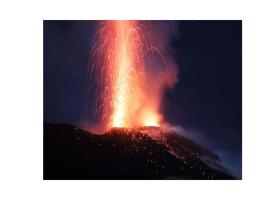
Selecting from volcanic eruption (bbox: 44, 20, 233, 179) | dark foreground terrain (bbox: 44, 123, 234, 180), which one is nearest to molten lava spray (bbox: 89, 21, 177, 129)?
volcanic eruption (bbox: 44, 20, 233, 179)

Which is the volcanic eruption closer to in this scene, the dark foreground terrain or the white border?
the dark foreground terrain

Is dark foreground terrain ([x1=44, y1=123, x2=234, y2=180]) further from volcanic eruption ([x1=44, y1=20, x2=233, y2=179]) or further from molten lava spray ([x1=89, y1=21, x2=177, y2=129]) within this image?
molten lava spray ([x1=89, y1=21, x2=177, y2=129])

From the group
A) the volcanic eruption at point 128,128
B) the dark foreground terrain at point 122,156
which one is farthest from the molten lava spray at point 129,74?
the dark foreground terrain at point 122,156

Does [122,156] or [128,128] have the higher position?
[128,128]

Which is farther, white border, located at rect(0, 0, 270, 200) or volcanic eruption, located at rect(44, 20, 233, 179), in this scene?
volcanic eruption, located at rect(44, 20, 233, 179)

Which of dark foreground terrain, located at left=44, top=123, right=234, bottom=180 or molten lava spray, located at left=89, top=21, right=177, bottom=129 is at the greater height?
molten lava spray, located at left=89, top=21, right=177, bottom=129
